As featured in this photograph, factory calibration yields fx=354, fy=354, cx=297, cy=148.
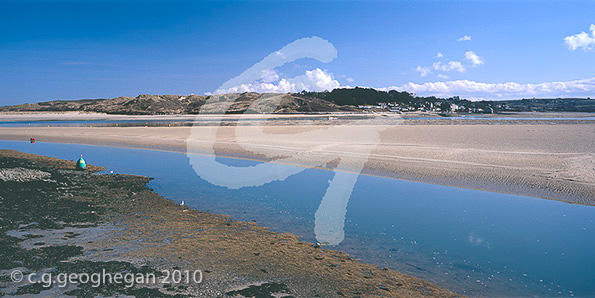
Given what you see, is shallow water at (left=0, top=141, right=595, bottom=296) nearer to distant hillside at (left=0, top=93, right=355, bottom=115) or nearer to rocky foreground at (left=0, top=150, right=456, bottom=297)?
rocky foreground at (left=0, top=150, right=456, bottom=297)

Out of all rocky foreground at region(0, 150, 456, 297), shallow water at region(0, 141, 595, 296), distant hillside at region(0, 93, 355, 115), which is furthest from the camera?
distant hillside at region(0, 93, 355, 115)

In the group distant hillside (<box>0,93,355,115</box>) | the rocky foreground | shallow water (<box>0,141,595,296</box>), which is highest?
distant hillside (<box>0,93,355,115</box>)

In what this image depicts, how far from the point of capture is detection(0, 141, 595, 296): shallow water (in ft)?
19.0

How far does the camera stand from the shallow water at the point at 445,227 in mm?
5789

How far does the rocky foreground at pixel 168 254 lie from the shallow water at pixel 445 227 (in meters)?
0.74

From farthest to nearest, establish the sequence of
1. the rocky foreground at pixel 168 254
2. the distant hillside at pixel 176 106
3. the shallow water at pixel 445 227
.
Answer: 1. the distant hillside at pixel 176 106
2. the shallow water at pixel 445 227
3. the rocky foreground at pixel 168 254

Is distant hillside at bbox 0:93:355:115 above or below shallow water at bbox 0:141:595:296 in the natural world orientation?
above

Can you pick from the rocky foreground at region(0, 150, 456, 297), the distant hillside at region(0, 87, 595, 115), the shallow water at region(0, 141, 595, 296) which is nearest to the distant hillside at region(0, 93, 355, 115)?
the distant hillside at region(0, 87, 595, 115)

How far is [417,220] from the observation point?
350 inches

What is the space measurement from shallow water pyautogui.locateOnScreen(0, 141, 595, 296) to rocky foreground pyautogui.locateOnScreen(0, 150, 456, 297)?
0.74 metres

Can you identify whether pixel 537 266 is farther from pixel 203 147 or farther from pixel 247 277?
pixel 203 147

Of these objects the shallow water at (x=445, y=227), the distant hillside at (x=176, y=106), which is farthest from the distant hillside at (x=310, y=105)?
the shallow water at (x=445, y=227)

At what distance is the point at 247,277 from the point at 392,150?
15803 millimetres

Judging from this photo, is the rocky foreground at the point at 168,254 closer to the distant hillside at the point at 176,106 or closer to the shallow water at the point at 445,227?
the shallow water at the point at 445,227
